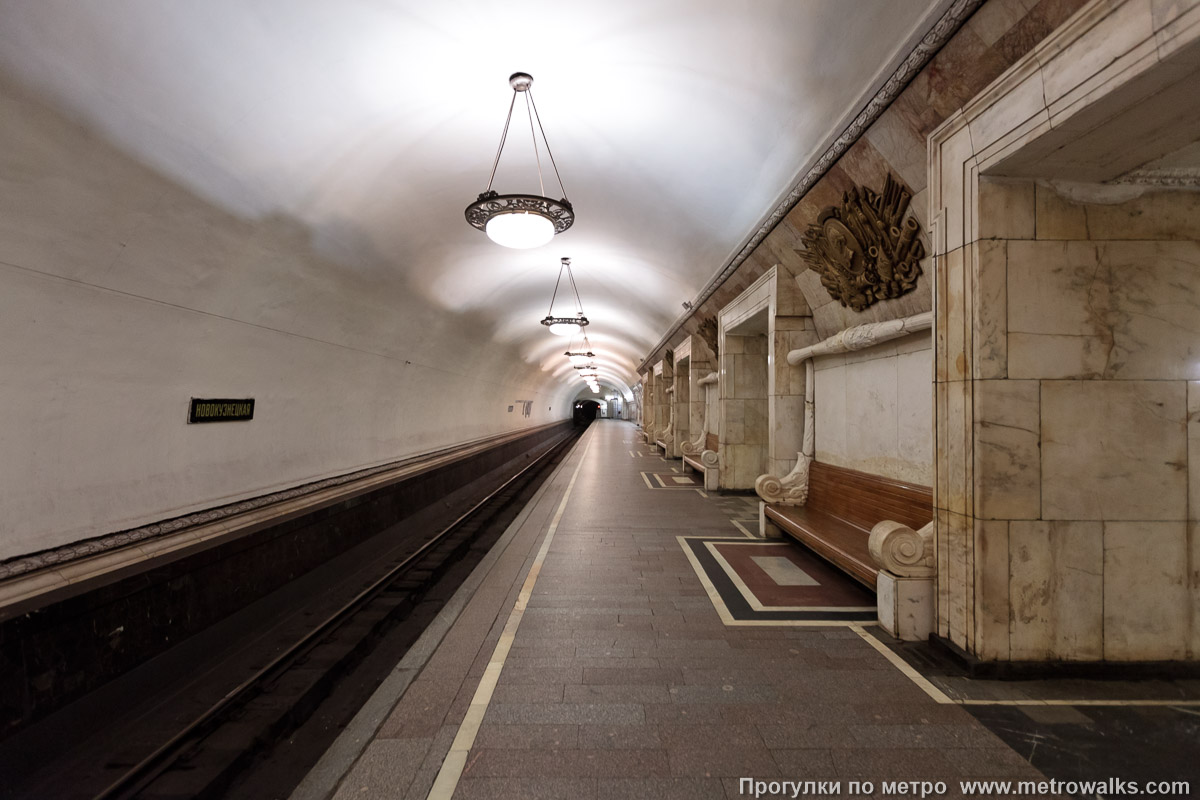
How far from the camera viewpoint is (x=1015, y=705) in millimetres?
2729

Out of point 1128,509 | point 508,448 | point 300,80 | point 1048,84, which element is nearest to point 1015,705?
point 1128,509

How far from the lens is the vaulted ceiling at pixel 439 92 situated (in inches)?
122

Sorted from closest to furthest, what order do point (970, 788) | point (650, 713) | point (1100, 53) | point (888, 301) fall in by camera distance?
point (970, 788)
point (1100, 53)
point (650, 713)
point (888, 301)

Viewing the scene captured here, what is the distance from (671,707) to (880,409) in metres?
3.85

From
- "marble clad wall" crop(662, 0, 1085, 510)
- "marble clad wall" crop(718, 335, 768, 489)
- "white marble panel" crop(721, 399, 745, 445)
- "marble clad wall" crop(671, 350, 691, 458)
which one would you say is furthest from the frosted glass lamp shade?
"marble clad wall" crop(671, 350, 691, 458)

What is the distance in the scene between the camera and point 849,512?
5.55m

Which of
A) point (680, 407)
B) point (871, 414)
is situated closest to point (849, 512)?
point (871, 414)

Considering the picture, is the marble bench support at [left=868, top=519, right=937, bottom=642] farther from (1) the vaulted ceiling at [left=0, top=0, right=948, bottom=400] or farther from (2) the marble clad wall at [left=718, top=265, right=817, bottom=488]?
(2) the marble clad wall at [left=718, top=265, right=817, bottom=488]

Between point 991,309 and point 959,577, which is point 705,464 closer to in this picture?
point 959,577

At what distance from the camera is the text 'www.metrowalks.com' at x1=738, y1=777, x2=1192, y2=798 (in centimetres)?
212

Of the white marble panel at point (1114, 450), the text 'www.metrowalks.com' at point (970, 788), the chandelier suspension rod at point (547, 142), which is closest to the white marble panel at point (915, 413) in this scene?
the white marble panel at point (1114, 450)

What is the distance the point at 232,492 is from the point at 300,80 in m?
4.19

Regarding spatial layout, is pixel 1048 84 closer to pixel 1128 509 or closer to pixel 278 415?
pixel 1128 509

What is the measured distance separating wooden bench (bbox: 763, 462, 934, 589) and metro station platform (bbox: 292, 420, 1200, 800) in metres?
0.36
